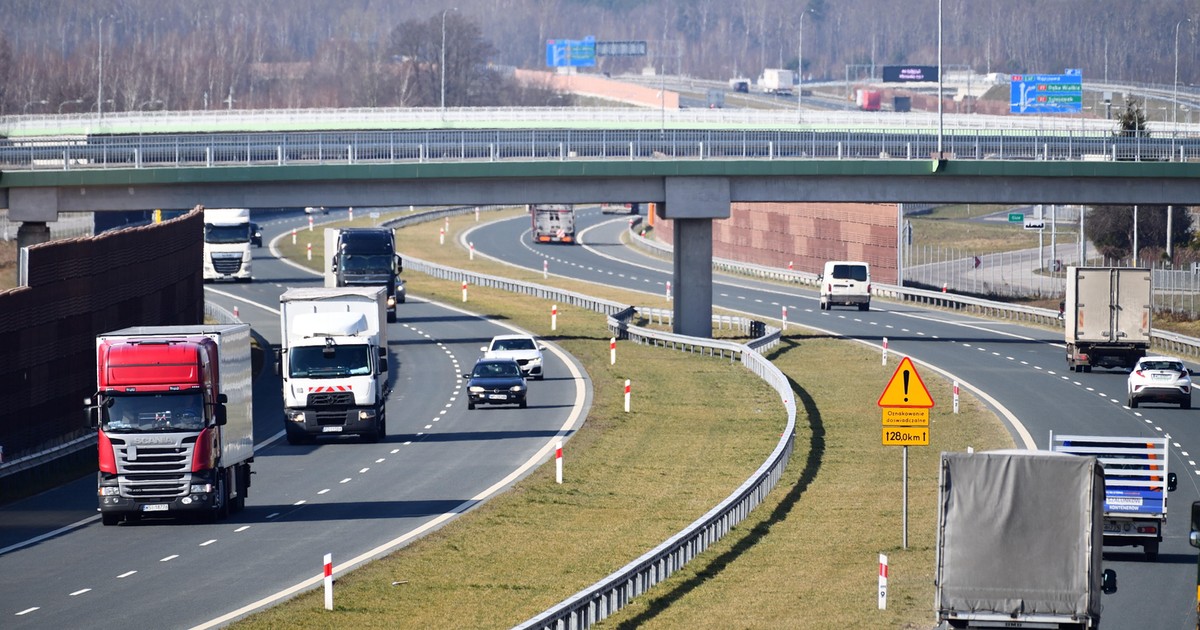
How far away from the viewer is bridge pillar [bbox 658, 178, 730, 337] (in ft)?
229

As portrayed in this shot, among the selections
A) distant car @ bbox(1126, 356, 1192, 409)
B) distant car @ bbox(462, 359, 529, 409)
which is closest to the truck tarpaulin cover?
distant car @ bbox(462, 359, 529, 409)

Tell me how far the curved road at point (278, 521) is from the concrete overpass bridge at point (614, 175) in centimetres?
1380

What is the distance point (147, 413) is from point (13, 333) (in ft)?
26.7

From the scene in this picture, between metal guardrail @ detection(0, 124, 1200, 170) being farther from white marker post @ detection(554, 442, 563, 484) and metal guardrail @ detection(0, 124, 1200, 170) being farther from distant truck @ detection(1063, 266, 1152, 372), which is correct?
white marker post @ detection(554, 442, 563, 484)

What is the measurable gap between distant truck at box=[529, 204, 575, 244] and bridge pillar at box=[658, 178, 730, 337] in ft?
187

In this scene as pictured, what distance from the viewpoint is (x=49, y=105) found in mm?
150000

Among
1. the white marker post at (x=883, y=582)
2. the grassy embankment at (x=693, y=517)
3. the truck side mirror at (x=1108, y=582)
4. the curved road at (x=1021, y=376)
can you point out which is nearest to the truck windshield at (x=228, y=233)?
the curved road at (x=1021, y=376)

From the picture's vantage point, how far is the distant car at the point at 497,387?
166 feet

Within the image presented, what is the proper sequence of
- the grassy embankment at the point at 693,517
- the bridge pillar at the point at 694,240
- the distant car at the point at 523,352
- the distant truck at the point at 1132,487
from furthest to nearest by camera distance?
the bridge pillar at the point at 694,240, the distant car at the point at 523,352, the distant truck at the point at 1132,487, the grassy embankment at the point at 693,517

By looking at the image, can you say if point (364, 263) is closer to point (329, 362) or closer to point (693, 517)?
point (329, 362)

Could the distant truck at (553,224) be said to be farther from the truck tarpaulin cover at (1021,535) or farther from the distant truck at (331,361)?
the truck tarpaulin cover at (1021,535)

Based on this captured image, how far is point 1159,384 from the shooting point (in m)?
50.3

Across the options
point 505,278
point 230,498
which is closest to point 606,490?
point 230,498

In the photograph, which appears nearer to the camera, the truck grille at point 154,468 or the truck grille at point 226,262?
the truck grille at point 154,468
